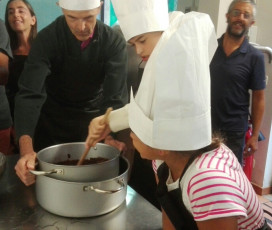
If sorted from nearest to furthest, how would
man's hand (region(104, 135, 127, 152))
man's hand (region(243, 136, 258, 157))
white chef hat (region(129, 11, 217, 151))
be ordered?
white chef hat (region(129, 11, 217, 151))
man's hand (region(104, 135, 127, 152))
man's hand (region(243, 136, 258, 157))

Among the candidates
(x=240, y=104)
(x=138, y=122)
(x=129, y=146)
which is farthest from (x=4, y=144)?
(x=240, y=104)

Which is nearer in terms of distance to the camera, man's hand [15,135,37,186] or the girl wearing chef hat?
the girl wearing chef hat

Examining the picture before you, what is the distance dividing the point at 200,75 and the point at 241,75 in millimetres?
1446

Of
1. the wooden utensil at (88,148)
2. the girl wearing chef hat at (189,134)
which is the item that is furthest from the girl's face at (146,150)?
the wooden utensil at (88,148)

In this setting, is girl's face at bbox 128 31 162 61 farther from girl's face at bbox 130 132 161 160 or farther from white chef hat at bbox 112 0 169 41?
girl's face at bbox 130 132 161 160

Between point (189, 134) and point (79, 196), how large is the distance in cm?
31

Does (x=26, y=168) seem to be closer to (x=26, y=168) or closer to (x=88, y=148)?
(x=26, y=168)

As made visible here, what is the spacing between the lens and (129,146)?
1662 mm

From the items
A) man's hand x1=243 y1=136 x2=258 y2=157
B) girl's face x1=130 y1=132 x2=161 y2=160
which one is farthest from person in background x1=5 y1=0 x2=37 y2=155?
man's hand x1=243 y1=136 x2=258 y2=157

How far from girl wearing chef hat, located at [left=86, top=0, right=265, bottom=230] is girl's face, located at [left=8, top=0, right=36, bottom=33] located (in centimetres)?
145

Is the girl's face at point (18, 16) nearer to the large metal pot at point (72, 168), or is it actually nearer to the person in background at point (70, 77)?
the person in background at point (70, 77)

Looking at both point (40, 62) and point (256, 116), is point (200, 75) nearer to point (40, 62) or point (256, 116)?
point (40, 62)

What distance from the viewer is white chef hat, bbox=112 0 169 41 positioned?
1.17 meters

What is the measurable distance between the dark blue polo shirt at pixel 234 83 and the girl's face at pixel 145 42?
948 millimetres
